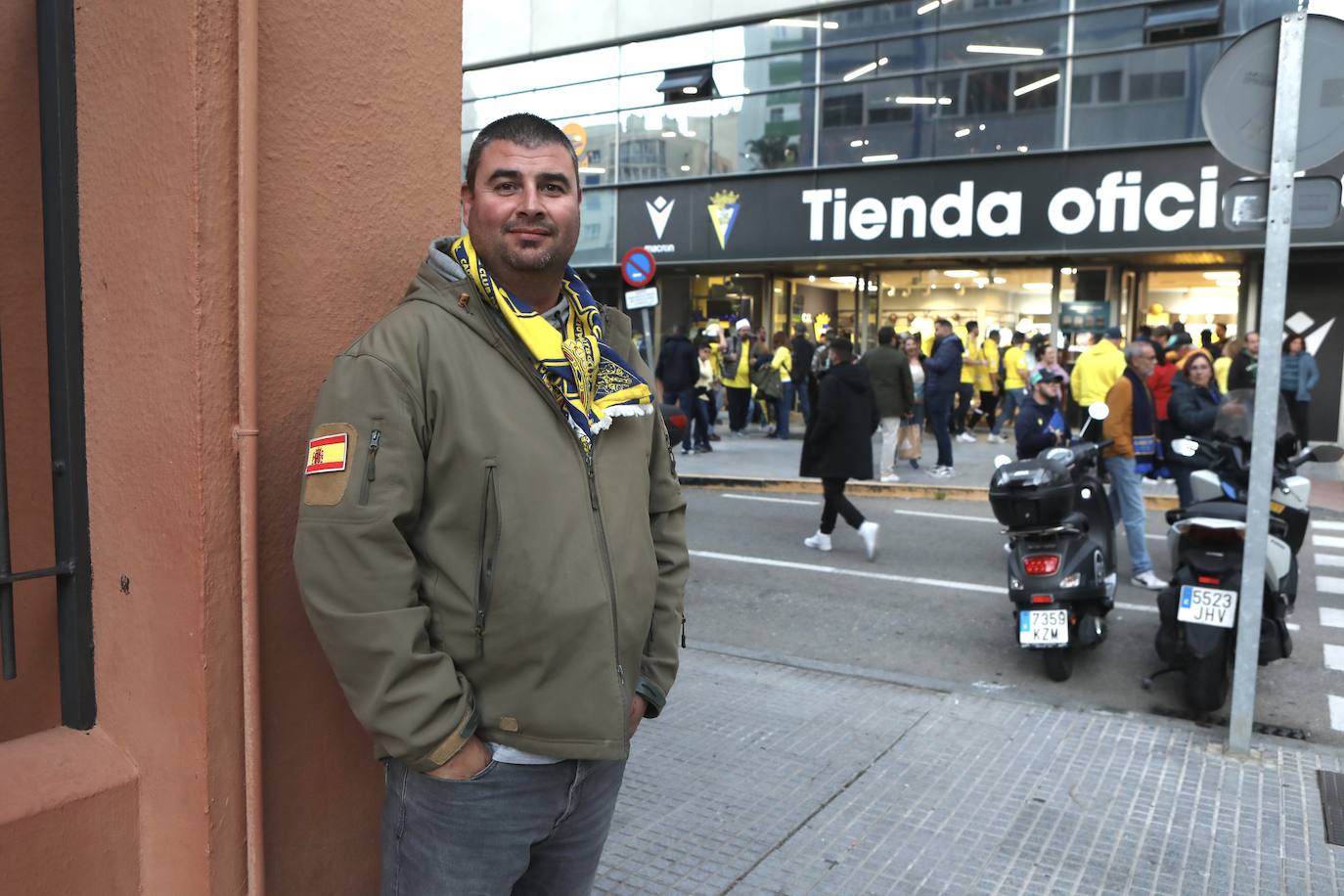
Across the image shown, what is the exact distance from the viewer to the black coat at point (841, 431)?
8617 mm

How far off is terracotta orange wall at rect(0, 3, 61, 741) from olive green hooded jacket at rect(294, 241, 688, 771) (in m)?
0.87

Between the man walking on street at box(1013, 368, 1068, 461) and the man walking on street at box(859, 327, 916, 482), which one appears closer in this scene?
the man walking on street at box(1013, 368, 1068, 461)

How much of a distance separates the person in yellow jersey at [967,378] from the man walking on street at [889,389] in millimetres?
4048

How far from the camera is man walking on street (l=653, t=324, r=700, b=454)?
15047 mm

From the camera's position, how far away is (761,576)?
8133 millimetres

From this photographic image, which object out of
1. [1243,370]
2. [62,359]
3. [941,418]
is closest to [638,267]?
[941,418]

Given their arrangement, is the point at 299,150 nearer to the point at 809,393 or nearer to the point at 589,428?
the point at 589,428

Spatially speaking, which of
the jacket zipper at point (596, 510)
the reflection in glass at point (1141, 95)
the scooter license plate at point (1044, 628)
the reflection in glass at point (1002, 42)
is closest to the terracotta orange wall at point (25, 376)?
the jacket zipper at point (596, 510)

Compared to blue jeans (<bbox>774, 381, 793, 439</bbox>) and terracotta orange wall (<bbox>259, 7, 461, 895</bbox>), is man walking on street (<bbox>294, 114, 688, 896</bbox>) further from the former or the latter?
blue jeans (<bbox>774, 381, 793, 439</bbox>)

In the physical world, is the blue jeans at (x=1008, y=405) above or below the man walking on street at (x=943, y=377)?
below

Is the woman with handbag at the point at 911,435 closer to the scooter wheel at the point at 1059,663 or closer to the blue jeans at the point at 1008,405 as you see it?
the blue jeans at the point at 1008,405

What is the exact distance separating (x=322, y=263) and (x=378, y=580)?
0.84m

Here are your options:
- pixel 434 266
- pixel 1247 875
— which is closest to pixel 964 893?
pixel 1247 875

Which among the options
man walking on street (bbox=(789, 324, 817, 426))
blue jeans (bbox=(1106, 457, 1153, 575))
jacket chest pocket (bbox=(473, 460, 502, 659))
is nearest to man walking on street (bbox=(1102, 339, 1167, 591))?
blue jeans (bbox=(1106, 457, 1153, 575))
